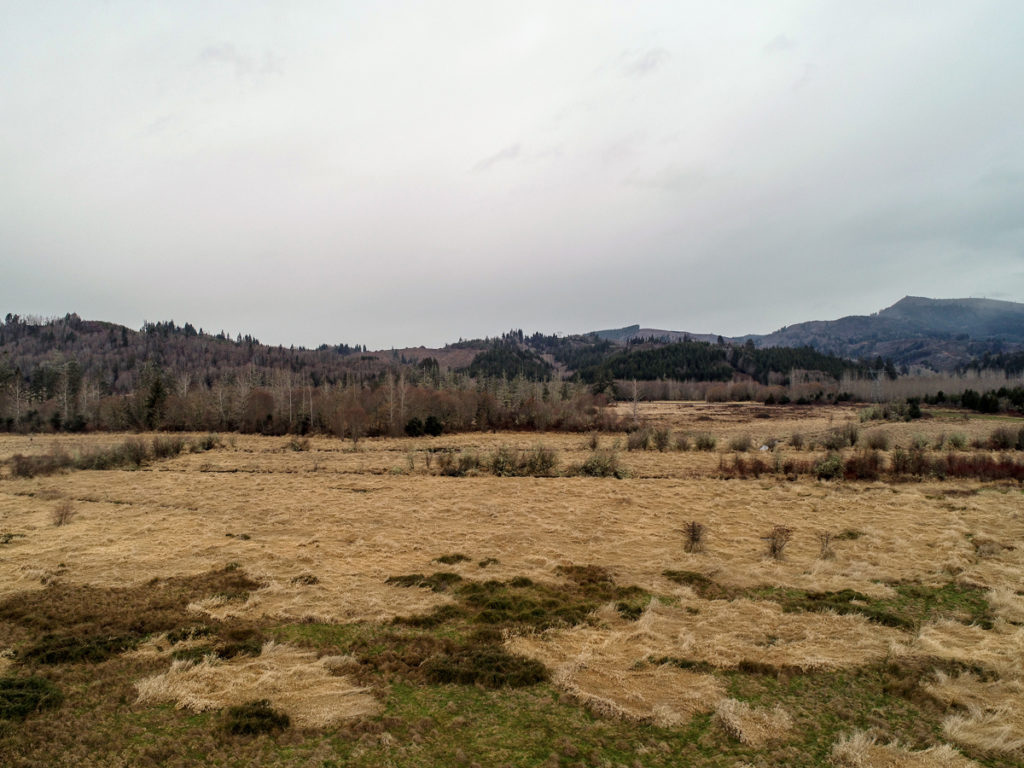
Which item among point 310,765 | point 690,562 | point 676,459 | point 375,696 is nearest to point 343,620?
point 375,696

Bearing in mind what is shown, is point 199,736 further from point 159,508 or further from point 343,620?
point 159,508

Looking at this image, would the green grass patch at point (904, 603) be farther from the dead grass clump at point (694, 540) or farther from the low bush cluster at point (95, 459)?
the low bush cluster at point (95, 459)

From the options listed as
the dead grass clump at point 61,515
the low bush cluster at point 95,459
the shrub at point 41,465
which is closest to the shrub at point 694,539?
the dead grass clump at point 61,515

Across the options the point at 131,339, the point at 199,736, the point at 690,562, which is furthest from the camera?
the point at 131,339

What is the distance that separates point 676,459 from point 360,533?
24376mm

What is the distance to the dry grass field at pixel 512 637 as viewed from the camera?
550cm

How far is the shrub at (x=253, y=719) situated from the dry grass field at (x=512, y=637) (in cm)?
3

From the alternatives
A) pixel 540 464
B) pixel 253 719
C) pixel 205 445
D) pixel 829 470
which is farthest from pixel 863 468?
pixel 205 445

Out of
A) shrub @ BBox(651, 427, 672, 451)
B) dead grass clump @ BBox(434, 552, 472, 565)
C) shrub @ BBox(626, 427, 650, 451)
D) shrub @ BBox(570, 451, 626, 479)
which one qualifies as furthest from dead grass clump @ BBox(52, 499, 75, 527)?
shrub @ BBox(651, 427, 672, 451)

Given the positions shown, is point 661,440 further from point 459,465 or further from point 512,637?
point 512,637

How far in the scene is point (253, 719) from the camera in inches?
227

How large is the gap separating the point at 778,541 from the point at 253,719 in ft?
42.1

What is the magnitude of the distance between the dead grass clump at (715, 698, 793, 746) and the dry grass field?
33 mm

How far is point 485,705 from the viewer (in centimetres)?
626
